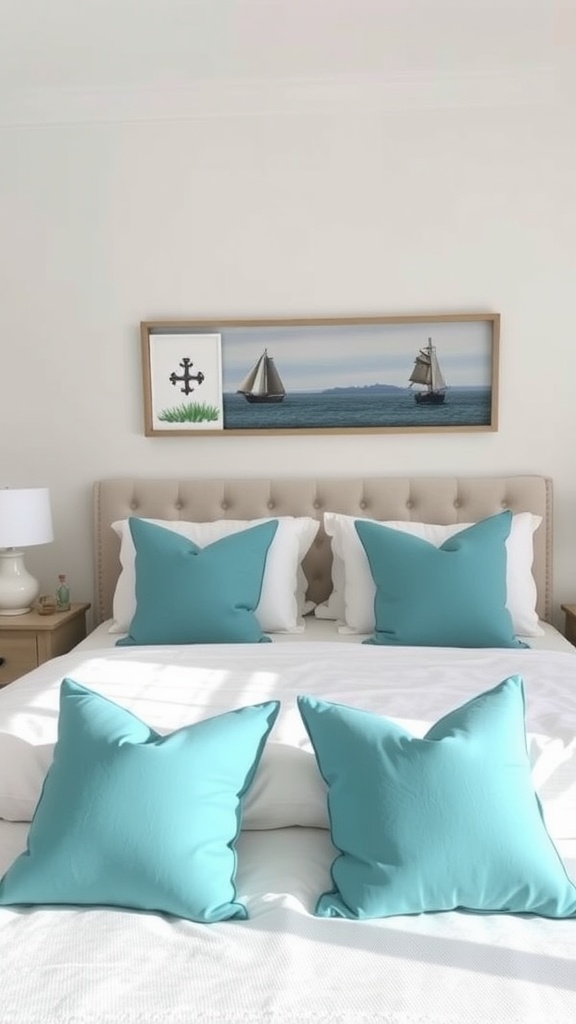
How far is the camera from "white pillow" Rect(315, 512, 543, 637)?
3.06 m

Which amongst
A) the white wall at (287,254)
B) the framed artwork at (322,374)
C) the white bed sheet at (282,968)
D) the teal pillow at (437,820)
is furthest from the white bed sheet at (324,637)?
the white bed sheet at (282,968)

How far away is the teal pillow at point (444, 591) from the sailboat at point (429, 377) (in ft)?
2.24

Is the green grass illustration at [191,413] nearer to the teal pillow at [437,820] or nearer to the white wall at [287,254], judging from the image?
the white wall at [287,254]

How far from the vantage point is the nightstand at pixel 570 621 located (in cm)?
327

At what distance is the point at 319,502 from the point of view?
3469 millimetres

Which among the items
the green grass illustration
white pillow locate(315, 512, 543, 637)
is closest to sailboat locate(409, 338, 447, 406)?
white pillow locate(315, 512, 543, 637)

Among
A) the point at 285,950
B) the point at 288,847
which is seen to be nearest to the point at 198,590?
the point at 288,847

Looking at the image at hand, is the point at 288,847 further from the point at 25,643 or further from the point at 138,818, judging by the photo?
the point at 25,643

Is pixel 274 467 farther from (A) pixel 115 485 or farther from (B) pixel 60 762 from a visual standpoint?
(B) pixel 60 762

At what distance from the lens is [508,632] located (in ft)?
9.34

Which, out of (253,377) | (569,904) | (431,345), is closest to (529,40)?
(431,345)

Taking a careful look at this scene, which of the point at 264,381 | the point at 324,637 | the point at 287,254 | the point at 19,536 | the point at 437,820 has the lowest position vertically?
the point at 324,637

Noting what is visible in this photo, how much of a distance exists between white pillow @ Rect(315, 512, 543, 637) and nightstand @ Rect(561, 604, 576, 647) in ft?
0.65

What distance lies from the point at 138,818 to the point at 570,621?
2.34 metres
